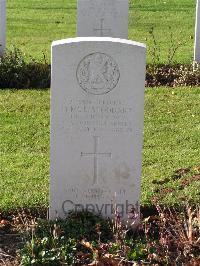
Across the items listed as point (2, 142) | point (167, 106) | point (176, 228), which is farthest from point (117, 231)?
point (167, 106)

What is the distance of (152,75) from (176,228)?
5.60 metres

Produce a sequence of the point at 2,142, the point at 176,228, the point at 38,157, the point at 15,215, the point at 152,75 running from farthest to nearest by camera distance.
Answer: the point at 152,75 < the point at 2,142 < the point at 38,157 < the point at 15,215 < the point at 176,228

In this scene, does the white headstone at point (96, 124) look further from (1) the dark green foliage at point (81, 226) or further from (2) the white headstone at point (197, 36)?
(2) the white headstone at point (197, 36)

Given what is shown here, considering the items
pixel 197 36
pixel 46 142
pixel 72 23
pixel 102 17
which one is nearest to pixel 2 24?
pixel 102 17

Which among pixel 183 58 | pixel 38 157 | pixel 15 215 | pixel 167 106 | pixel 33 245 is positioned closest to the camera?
pixel 33 245

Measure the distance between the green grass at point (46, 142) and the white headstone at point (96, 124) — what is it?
0.56m

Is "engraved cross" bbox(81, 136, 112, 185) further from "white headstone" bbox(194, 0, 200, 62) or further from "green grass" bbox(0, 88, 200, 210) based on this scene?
"white headstone" bbox(194, 0, 200, 62)

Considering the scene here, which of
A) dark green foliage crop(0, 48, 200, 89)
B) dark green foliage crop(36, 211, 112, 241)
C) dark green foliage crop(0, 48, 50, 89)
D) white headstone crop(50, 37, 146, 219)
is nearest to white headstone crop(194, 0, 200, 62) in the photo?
dark green foliage crop(0, 48, 200, 89)

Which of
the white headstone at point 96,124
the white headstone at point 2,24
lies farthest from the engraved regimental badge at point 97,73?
the white headstone at point 2,24

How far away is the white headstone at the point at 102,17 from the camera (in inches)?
424

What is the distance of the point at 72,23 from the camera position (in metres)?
17.1

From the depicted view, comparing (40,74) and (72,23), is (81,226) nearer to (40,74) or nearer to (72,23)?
(40,74)

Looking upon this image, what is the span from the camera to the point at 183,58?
12656 mm

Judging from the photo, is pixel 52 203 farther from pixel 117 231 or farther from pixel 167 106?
pixel 167 106
